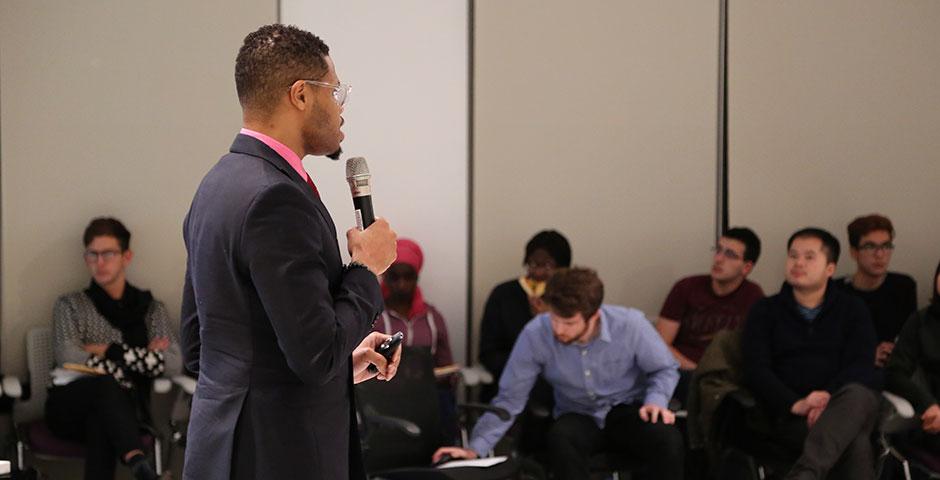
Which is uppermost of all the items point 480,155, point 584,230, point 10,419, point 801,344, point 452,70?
point 452,70

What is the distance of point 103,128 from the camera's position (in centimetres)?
497

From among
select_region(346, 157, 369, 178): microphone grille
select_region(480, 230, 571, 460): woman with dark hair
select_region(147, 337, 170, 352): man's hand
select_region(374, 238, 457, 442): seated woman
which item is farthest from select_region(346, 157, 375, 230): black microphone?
select_region(480, 230, 571, 460): woman with dark hair

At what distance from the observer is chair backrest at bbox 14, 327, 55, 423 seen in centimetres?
475

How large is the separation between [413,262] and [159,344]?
1.17m

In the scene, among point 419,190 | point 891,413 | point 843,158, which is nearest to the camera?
point 891,413

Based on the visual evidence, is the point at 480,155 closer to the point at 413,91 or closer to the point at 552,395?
the point at 413,91

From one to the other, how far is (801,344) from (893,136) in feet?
6.26

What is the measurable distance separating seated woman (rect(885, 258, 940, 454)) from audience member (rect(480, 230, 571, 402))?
58.2 inches

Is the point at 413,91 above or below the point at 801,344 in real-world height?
above

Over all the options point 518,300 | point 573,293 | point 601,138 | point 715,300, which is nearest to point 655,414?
point 573,293

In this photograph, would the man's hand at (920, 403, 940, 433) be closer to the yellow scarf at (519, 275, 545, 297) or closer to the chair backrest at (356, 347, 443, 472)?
the yellow scarf at (519, 275, 545, 297)

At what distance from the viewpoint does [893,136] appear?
5949 millimetres

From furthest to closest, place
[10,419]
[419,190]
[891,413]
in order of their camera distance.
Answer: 1. [419,190]
2. [10,419]
3. [891,413]

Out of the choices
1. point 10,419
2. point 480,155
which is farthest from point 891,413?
point 10,419
